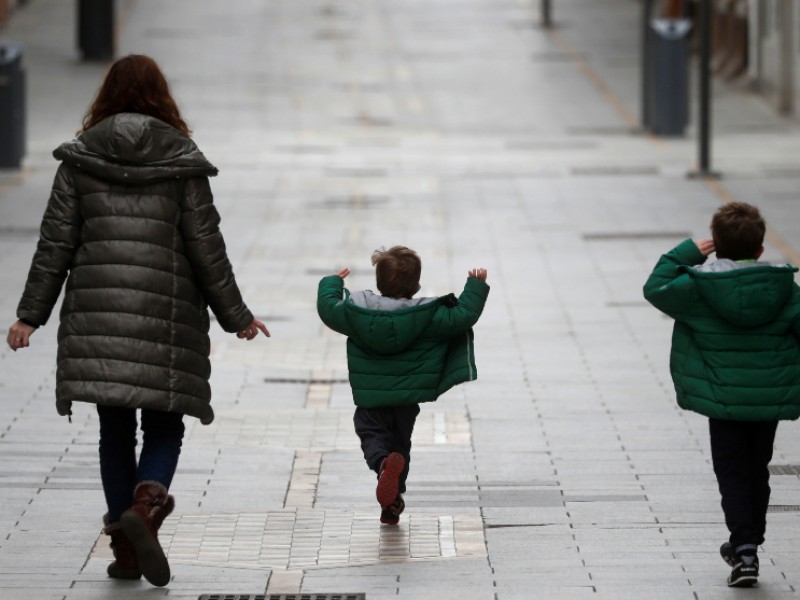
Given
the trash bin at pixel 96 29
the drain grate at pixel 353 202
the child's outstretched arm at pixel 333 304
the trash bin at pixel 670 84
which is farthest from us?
the trash bin at pixel 96 29

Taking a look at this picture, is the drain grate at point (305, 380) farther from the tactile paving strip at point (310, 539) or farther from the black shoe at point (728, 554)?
the black shoe at point (728, 554)

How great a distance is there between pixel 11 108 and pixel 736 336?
697 inches

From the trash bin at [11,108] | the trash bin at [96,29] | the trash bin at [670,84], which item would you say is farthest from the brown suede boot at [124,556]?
the trash bin at [96,29]

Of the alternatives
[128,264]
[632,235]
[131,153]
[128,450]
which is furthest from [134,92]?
[632,235]

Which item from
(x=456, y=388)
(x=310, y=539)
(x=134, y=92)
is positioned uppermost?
(x=134, y=92)

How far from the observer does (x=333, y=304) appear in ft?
23.7

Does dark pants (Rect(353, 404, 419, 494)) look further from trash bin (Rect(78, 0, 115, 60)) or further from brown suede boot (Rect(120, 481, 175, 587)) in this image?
trash bin (Rect(78, 0, 115, 60))

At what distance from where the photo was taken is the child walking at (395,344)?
23.4 ft

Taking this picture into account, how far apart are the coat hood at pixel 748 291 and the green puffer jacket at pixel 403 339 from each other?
95 cm

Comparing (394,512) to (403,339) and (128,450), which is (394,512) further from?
(128,450)

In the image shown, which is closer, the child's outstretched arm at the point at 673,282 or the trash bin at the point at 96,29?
the child's outstretched arm at the point at 673,282

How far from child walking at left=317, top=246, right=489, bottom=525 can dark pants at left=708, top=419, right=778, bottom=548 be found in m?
1.06

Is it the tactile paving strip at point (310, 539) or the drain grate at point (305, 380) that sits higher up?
the tactile paving strip at point (310, 539)

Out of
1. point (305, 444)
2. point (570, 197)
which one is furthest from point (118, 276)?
point (570, 197)
